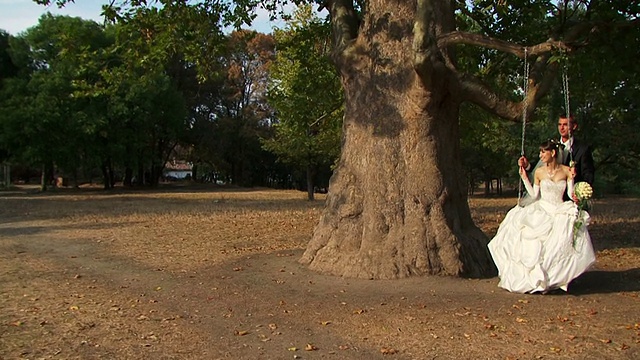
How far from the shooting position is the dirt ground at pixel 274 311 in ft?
19.4

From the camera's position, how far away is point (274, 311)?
738 cm

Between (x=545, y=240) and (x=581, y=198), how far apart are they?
0.72m

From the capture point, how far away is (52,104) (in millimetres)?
35812

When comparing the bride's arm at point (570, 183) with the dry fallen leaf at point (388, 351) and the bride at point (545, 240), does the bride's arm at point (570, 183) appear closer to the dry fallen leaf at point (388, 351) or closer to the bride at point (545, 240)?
the bride at point (545, 240)

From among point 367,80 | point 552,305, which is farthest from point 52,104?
point 552,305

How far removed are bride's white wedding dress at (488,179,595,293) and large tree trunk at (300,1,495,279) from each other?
103 centimetres

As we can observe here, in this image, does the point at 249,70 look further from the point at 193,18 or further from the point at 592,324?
the point at 592,324

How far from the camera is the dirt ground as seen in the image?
19.4ft

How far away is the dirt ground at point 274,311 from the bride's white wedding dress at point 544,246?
0.25 m

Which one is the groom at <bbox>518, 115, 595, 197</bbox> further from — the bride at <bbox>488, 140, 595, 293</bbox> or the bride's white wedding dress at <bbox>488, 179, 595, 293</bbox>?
the bride's white wedding dress at <bbox>488, 179, 595, 293</bbox>

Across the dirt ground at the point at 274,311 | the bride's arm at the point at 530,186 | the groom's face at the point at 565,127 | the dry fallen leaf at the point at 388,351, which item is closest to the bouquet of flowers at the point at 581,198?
the bride's arm at the point at 530,186

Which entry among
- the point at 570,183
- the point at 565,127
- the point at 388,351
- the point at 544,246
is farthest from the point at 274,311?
the point at 565,127

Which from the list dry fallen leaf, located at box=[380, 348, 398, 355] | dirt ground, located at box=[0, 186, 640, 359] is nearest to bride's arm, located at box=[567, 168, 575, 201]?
dirt ground, located at box=[0, 186, 640, 359]

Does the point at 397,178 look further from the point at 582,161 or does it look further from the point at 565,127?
the point at 582,161
